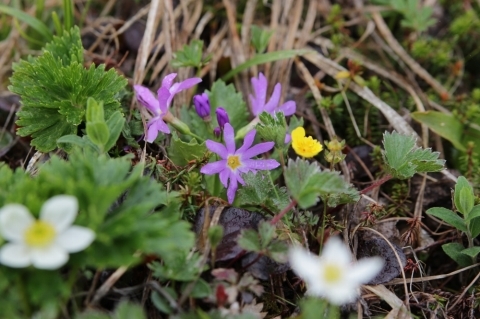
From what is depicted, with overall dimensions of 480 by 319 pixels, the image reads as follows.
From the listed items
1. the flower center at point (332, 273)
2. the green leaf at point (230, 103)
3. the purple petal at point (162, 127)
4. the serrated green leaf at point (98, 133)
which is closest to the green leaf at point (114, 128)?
the serrated green leaf at point (98, 133)

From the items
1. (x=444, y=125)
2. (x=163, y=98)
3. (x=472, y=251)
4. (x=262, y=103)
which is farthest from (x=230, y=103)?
(x=472, y=251)

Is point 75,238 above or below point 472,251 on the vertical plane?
above

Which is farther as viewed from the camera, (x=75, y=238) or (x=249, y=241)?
(x=249, y=241)

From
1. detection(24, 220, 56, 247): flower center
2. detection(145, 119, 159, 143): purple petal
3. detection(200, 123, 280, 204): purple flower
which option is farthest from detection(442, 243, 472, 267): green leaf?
detection(24, 220, 56, 247): flower center

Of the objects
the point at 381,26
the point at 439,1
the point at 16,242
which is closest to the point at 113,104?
the point at 16,242

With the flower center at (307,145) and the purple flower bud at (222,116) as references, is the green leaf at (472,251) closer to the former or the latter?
the flower center at (307,145)

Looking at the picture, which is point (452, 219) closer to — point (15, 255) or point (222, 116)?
point (222, 116)

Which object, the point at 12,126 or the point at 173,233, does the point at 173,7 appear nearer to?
the point at 12,126
